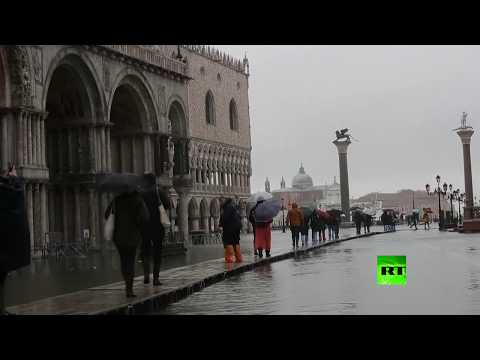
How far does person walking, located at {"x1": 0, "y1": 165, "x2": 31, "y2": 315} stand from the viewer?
7965 millimetres

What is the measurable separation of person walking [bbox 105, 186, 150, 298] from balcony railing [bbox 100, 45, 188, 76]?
18550 mm

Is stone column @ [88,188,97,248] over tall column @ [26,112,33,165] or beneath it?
beneath

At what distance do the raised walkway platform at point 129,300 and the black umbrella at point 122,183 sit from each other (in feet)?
4.62

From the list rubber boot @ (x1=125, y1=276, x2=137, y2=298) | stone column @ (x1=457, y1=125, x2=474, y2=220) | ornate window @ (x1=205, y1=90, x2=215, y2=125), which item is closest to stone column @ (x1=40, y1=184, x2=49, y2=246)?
rubber boot @ (x1=125, y1=276, x2=137, y2=298)

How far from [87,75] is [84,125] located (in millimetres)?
1774

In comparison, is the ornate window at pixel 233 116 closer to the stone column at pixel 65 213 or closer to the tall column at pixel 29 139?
the stone column at pixel 65 213

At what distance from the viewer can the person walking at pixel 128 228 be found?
10.2 m

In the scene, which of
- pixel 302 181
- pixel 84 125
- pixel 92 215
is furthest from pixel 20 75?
pixel 302 181

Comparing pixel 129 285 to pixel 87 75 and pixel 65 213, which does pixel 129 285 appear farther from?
pixel 65 213

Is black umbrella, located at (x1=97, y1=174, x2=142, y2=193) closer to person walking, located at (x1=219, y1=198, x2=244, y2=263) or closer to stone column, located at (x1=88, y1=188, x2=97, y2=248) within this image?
person walking, located at (x1=219, y1=198, x2=244, y2=263)

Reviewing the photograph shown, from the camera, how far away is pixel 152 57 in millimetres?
32469
